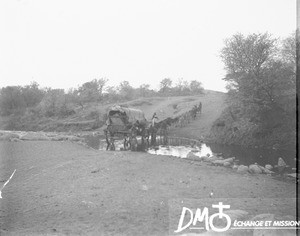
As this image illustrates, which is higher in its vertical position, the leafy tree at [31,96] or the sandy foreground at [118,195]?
the leafy tree at [31,96]

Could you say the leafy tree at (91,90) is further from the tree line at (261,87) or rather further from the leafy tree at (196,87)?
the tree line at (261,87)

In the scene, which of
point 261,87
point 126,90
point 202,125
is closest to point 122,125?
point 261,87

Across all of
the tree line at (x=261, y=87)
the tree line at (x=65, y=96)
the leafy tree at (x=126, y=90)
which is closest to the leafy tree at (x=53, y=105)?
the tree line at (x=65, y=96)

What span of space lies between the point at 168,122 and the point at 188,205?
3111 centimetres

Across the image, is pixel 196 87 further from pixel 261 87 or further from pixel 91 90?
pixel 261 87

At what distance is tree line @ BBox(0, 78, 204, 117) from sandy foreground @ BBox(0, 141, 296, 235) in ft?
183

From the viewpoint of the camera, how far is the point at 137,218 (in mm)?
7523

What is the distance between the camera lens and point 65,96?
247 ft

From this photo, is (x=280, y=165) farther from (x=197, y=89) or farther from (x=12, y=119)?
(x=197, y=89)

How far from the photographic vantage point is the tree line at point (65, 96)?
70.0 metres

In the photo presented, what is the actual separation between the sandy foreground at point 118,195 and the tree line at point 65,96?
2197 inches

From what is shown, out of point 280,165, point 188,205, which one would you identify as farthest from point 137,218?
point 280,165

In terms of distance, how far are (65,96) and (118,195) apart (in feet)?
228

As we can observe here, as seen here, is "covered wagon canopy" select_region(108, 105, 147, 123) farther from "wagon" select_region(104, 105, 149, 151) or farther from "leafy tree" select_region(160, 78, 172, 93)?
"leafy tree" select_region(160, 78, 172, 93)
